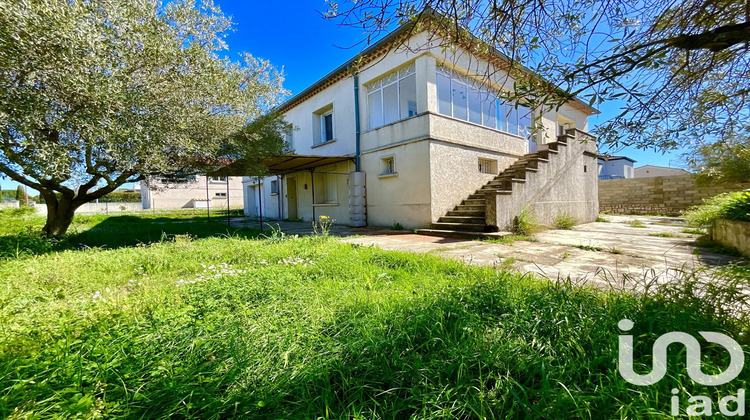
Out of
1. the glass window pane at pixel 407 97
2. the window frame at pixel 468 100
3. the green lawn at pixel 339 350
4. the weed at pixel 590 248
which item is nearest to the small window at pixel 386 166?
the glass window pane at pixel 407 97

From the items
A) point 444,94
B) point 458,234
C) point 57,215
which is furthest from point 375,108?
point 57,215

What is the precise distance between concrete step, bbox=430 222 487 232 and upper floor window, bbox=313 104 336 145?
22.4ft

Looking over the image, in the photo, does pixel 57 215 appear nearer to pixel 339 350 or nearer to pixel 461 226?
pixel 339 350

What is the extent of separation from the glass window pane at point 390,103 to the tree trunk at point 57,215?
8.72 m

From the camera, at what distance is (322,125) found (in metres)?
12.7

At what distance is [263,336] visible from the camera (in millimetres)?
1727

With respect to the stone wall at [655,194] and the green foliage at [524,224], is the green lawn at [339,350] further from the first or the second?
the stone wall at [655,194]

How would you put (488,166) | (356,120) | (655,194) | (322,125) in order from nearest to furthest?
(488,166) < (356,120) < (322,125) < (655,194)

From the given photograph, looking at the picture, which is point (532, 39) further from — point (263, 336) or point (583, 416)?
point (263, 336)

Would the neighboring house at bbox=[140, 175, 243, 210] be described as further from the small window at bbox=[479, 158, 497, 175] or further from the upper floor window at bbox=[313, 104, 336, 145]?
the small window at bbox=[479, 158, 497, 175]

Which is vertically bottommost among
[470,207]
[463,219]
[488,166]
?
[463,219]

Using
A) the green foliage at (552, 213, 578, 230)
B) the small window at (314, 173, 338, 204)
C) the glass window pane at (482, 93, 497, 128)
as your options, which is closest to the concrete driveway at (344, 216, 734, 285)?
the green foliage at (552, 213, 578, 230)

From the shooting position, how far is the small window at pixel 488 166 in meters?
9.85

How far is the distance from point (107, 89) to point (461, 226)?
24.1 ft
